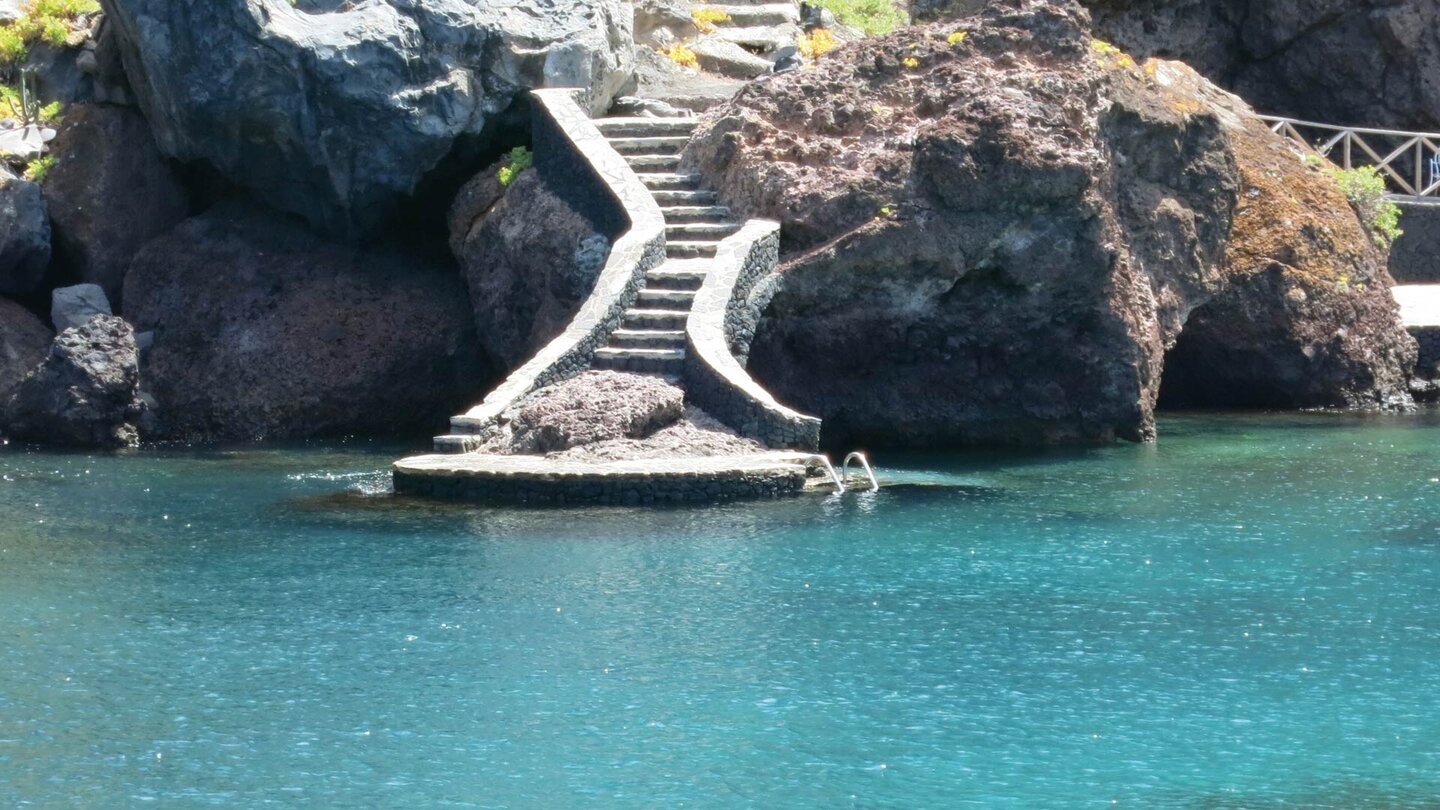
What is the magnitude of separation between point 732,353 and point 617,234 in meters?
2.31

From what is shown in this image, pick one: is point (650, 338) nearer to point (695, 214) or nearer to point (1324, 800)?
point (695, 214)

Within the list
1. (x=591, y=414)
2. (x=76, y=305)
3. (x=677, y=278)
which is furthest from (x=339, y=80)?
(x=591, y=414)

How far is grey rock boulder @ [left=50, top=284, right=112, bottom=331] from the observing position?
21.9 metres

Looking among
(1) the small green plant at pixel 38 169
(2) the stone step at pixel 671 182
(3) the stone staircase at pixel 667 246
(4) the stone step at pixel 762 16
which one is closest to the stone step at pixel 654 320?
(3) the stone staircase at pixel 667 246

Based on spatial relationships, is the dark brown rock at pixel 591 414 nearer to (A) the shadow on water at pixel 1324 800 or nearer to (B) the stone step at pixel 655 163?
(B) the stone step at pixel 655 163

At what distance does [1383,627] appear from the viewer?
452 inches

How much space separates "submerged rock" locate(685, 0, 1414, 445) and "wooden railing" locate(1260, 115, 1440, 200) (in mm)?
7462

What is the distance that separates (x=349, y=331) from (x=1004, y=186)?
8067 millimetres

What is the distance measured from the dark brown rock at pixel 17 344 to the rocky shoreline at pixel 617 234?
45 mm

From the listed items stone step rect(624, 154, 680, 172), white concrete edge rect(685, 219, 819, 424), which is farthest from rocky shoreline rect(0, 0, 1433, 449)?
white concrete edge rect(685, 219, 819, 424)

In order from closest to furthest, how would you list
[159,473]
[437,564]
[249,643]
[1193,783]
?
[1193,783], [249,643], [437,564], [159,473]

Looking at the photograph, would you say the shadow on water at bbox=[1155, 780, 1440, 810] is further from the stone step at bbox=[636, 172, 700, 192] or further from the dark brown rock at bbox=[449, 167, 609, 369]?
the stone step at bbox=[636, 172, 700, 192]

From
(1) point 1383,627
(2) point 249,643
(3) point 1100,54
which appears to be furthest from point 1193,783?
(3) point 1100,54

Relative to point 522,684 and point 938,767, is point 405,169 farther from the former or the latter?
point 938,767
